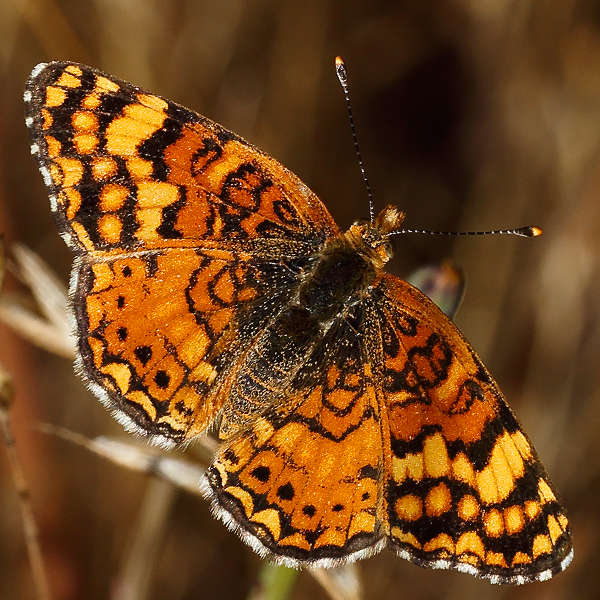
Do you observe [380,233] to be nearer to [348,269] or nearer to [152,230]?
[348,269]

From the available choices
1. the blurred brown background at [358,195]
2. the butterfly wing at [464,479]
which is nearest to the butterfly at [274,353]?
the butterfly wing at [464,479]

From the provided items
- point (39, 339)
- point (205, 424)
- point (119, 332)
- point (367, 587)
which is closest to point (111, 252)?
point (119, 332)

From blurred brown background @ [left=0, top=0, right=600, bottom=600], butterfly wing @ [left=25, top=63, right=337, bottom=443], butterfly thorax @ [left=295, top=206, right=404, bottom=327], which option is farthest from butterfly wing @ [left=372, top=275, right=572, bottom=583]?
blurred brown background @ [left=0, top=0, right=600, bottom=600]

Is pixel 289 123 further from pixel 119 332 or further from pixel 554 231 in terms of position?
pixel 119 332

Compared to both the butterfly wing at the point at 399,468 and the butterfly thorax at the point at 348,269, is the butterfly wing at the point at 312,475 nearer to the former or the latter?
the butterfly wing at the point at 399,468

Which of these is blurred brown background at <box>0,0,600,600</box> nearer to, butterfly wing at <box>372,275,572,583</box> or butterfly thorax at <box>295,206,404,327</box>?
butterfly thorax at <box>295,206,404,327</box>

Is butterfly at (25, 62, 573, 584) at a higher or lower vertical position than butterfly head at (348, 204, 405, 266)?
lower

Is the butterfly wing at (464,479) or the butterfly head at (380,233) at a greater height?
the butterfly head at (380,233)
